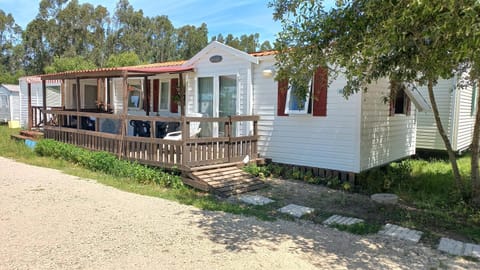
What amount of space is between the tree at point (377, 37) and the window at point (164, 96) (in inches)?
276

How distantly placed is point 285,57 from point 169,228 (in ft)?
8.87

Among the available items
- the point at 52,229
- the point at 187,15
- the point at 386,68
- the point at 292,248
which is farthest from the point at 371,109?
the point at 187,15

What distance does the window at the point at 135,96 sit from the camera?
12042 mm

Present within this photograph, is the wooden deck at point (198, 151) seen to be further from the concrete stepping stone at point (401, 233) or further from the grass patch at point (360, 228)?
the concrete stepping stone at point (401, 233)

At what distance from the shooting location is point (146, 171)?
7312 mm

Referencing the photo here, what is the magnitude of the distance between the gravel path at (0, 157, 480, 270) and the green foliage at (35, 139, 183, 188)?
4.70 feet

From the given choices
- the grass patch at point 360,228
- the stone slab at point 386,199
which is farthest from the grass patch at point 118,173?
the stone slab at point 386,199

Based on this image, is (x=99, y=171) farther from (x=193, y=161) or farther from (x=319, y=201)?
(x=319, y=201)

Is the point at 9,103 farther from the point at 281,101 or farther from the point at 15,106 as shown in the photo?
the point at 281,101

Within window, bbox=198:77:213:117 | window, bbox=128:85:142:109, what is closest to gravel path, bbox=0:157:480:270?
window, bbox=198:77:213:117

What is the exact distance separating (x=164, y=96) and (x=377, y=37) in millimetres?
8860

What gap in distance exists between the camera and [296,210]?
549 cm

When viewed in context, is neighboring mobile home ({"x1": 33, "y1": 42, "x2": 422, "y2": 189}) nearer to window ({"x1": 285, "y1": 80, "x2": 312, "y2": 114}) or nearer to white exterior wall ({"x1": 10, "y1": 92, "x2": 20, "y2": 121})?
window ({"x1": 285, "y1": 80, "x2": 312, "y2": 114})

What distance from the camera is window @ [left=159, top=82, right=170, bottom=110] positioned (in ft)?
37.2
